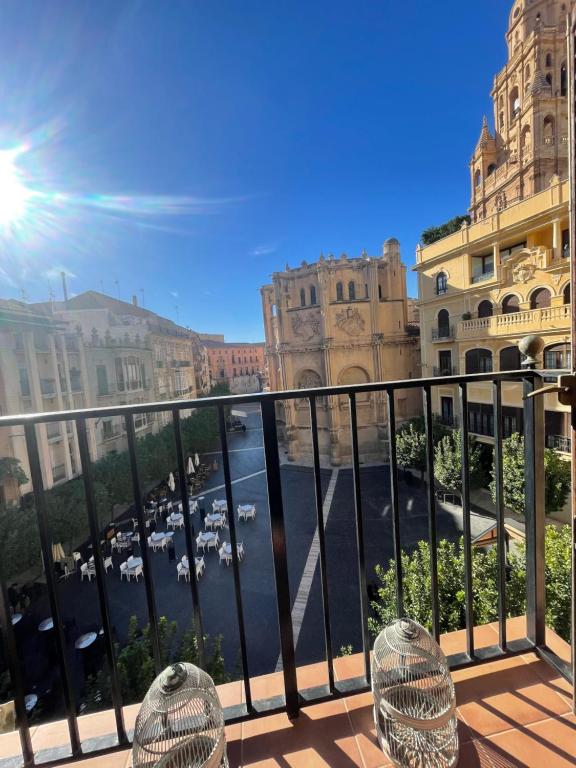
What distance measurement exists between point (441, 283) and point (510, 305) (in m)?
3.75

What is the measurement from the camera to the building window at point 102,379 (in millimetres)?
17930

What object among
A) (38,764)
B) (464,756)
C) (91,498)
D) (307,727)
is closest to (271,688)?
(307,727)

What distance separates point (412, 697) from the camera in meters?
1.21

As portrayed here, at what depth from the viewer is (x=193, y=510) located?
14391 mm

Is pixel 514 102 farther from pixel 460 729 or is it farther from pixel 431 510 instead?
pixel 460 729

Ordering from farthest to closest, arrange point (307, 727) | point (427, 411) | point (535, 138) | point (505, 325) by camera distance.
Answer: point (535, 138), point (505, 325), point (427, 411), point (307, 727)

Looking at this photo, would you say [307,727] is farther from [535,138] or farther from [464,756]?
[535,138]

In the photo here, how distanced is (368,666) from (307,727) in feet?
1.10

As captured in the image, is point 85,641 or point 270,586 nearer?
point 85,641

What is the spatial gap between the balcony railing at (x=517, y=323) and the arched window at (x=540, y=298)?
0.55 meters

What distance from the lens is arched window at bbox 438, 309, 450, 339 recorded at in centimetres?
1582

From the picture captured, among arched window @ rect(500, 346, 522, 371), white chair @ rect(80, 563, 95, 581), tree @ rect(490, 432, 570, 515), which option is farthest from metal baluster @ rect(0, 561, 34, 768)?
arched window @ rect(500, 346, 522, 371)

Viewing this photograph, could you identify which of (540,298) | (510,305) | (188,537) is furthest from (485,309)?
(188,537)

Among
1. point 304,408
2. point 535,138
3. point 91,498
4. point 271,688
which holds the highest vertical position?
point 535,138
